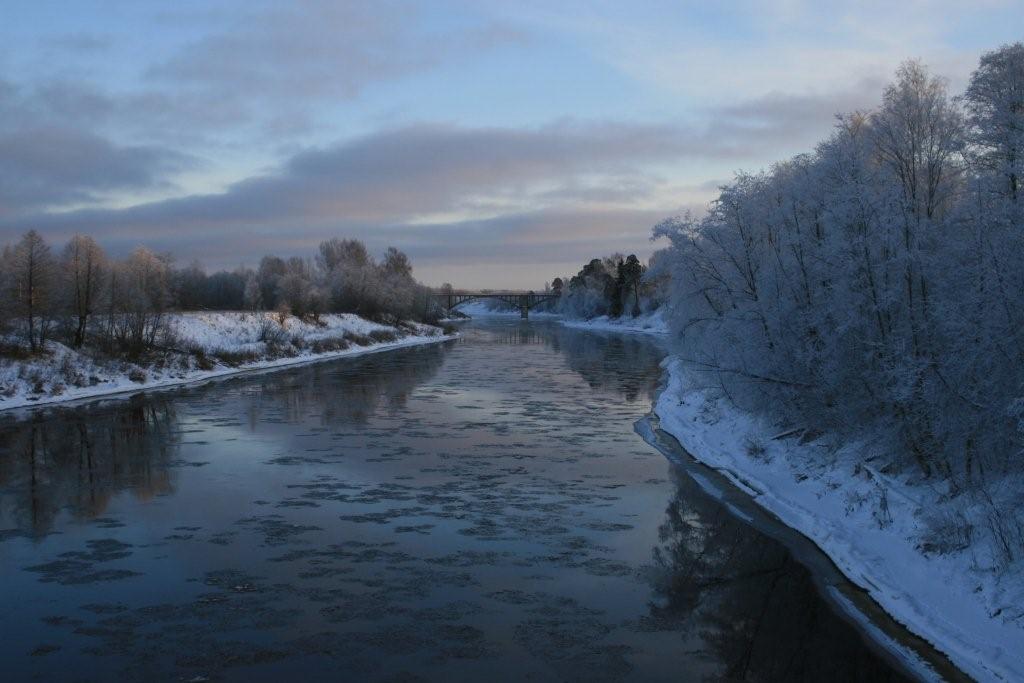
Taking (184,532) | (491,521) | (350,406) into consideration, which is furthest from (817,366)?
(350,406)

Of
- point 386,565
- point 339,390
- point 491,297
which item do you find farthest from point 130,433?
point 491,297

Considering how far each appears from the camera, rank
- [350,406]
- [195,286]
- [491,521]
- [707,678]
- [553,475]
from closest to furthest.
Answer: [707,678] < [491,521] < [553,475] < [350,406] < [195,286]

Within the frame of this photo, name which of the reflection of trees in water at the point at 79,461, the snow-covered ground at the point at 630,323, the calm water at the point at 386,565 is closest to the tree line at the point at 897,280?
the calm water at the point at 386,565

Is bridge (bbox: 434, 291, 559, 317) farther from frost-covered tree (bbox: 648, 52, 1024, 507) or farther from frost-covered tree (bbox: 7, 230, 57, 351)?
frost-covered tree (bbox: 648, 52, 1024, 507)

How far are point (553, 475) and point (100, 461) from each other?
465 inches

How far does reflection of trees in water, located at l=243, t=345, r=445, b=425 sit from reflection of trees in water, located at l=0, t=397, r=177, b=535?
439cm

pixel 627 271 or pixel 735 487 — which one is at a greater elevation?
pixel 627 271

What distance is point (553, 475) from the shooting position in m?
19.8

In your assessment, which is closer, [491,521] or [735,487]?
[491,521]

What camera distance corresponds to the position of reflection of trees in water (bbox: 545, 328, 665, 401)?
41.3 meters

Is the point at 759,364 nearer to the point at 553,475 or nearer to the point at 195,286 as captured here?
the point at 553,475

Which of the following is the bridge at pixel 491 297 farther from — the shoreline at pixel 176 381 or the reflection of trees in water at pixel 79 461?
the reflection of trees in water at pixel 79 461

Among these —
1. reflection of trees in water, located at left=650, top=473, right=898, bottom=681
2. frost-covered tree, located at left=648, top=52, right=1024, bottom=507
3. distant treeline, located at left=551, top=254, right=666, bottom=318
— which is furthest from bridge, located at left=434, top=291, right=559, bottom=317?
reflection of trees in water, located at left=650, top=473, right=898, bottom=681

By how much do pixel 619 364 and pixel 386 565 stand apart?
44.4 m
